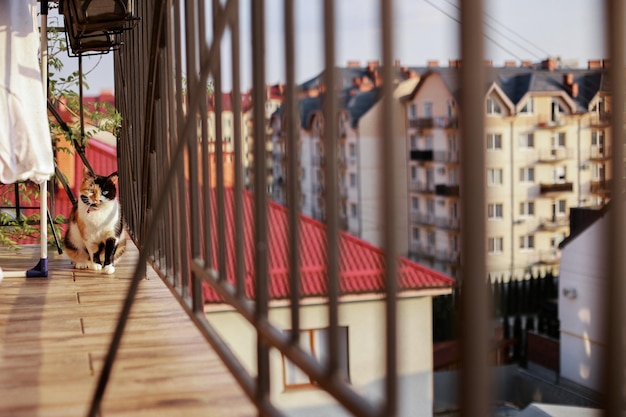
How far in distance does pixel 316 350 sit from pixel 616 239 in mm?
689

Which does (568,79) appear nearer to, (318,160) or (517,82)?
(517,82)

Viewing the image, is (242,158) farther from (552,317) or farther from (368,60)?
(552,317)

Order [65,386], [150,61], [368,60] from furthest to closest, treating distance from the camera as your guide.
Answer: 1. [150,61]
2. [65,386]
3. [368,60]

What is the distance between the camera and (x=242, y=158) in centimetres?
157

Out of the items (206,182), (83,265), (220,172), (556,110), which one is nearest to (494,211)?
(556,110)

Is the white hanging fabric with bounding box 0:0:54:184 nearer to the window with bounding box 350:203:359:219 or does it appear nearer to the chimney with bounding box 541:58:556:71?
the window with bounding box 350:203:359:219

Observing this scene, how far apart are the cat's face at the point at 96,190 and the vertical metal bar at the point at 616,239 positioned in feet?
9.71

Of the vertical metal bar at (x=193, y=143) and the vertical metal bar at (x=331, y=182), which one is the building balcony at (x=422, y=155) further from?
the vertical metal bar at (x=193, y=143)

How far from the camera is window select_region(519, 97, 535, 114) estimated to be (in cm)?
62

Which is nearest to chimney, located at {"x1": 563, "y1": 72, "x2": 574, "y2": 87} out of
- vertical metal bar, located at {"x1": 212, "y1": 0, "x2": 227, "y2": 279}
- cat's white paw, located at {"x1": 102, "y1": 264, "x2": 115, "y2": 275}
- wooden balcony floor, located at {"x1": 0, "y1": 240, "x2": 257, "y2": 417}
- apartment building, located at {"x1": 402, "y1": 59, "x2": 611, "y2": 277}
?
apartment building, located at {"x1": 402, "y1": 59, "x2": 611, "y2": 277}

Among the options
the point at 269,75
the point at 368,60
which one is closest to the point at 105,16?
the point at 269,75

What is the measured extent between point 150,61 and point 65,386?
1.12 metres

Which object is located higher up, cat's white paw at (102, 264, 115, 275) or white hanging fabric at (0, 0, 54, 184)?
white hanging fabric at (0, 0, 54, 184)

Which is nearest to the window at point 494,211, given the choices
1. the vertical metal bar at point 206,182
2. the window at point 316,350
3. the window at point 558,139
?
the window at point 558,139
